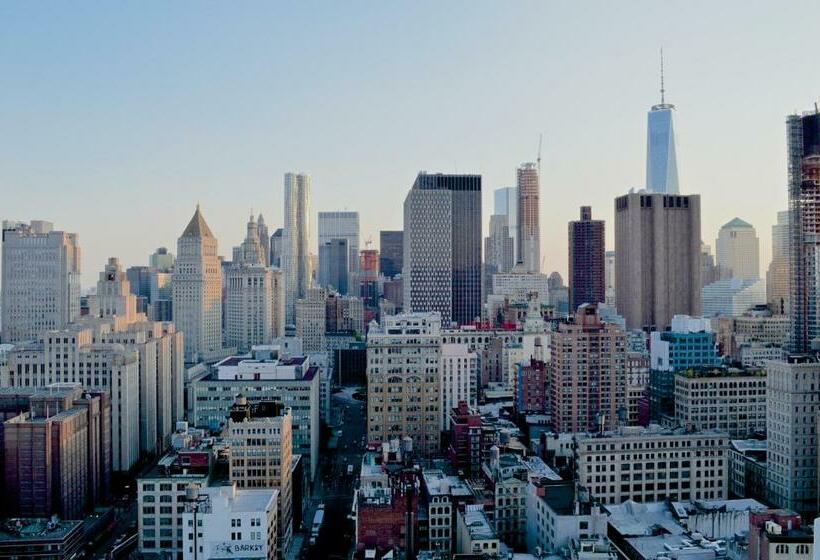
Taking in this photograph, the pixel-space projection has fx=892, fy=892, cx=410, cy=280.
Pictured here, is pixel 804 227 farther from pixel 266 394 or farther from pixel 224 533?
pixel 224 533

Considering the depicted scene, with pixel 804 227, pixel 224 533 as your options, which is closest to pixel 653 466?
pixel 224 533

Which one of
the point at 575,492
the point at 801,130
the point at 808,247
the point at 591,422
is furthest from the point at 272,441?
the point at 801,130

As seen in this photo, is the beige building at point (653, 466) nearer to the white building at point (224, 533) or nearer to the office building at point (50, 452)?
the white building at point (224, 533)

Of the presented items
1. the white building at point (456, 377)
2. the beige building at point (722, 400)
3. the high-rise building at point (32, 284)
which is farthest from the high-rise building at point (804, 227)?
the high-rise building at point (32, 284)

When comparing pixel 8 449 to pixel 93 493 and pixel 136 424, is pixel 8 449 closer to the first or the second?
pixel 93 493

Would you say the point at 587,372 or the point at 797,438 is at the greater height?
the point at 587,372
